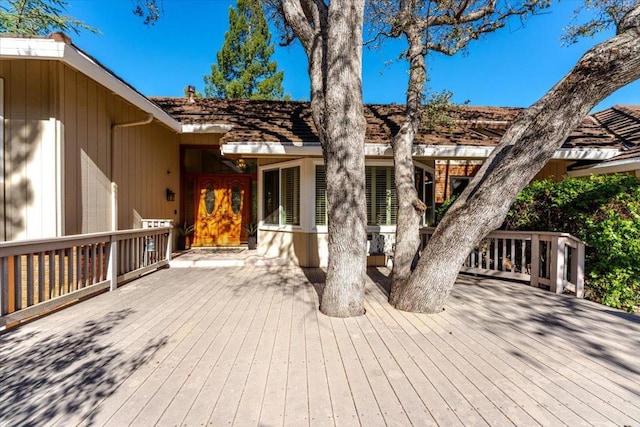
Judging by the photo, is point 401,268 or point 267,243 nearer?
point 401,268

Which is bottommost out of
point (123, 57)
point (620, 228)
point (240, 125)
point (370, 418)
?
point (370, 418)

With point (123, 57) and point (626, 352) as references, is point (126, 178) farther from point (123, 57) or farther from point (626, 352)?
point (626, 352)

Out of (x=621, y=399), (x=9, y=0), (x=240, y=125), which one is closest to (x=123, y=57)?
(x=9, y=0)

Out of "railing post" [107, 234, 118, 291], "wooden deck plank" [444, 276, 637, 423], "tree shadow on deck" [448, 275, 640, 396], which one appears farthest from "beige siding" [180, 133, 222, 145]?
"wooden deck plank" [444, 276, 637, 423]

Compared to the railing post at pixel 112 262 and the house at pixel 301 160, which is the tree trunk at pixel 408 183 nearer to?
the house at pixel 301 160

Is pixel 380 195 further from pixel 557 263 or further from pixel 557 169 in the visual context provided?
pixel 557 169

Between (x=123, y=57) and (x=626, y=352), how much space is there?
1347cm

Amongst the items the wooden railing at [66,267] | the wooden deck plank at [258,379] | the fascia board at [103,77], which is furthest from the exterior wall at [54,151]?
the wooden deck plank at [258,379]

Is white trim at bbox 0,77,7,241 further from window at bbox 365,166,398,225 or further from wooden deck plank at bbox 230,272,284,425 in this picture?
window at bbox 365,166,398,225

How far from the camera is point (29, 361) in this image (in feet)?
8.23

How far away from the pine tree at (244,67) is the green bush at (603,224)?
1548cm

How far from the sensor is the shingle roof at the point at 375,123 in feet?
21.1

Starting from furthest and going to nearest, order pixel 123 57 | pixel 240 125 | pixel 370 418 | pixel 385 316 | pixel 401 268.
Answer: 1. pixel 123 57
2. pixel 240 125
3. pixel 401 268
4. pixel 385 316
5. pixel 370 418

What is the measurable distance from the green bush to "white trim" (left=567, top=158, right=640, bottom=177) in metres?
2.28
